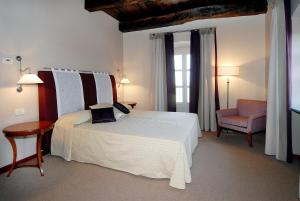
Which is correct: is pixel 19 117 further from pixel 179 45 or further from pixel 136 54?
pixel 179 45

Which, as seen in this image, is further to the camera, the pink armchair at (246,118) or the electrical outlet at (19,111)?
the pink armchair at (246,118)

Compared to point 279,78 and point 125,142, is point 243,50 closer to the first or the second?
point 279,78

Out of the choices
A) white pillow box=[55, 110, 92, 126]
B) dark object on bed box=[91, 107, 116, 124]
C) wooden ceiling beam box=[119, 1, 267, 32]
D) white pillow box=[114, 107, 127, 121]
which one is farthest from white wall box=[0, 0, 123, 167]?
white pillow box=[114, 107, 127, 121]

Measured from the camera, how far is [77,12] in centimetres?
383

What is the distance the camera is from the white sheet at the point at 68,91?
10.6 ft

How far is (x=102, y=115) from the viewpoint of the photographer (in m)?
3.17

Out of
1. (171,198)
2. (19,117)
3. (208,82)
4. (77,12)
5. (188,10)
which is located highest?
(188,10)

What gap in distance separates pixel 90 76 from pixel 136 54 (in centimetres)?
191

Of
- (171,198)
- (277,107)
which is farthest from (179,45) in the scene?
(171,198)

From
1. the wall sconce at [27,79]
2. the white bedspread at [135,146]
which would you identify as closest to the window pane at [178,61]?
the white bedspread at [135,146]

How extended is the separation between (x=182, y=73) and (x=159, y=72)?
0.64 meters

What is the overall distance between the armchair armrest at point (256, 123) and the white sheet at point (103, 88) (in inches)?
122


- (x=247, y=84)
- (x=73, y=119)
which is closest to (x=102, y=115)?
(x=73, y=119)

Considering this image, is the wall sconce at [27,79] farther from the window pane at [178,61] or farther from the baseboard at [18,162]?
the window pane at [178,61]
